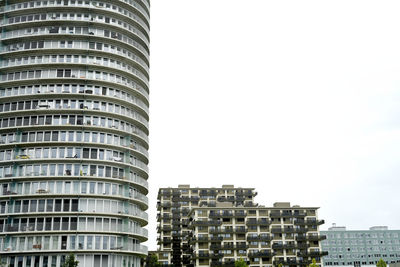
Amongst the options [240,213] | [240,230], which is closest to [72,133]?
[240,230]

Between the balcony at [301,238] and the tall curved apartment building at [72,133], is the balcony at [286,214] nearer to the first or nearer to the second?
the balcony at [301,238]

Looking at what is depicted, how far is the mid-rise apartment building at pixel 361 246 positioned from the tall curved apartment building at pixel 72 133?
118090 mm

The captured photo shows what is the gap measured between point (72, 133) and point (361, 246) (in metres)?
140

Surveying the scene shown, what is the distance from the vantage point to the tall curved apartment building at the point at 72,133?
199 feet

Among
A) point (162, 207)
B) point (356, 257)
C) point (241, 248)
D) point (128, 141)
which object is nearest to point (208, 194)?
point (162, 207)

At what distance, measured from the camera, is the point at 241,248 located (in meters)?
114

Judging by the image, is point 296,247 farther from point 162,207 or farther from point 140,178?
point 140,178

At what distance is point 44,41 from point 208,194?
3436 inches

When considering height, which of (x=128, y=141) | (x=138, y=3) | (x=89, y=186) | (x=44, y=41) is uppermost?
(x=138, y=3)

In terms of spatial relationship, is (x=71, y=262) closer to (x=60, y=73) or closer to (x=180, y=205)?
(x=60, y=73)

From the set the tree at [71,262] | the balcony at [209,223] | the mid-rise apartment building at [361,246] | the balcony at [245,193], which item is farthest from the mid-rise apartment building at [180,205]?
the tree at [71,262]

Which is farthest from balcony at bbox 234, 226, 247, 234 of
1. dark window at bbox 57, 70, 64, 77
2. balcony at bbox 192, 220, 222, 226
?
dark window at bbox 57, 70, 64, 77

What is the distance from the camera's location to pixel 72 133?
66188mm

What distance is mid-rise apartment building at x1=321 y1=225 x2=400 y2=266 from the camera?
169m
